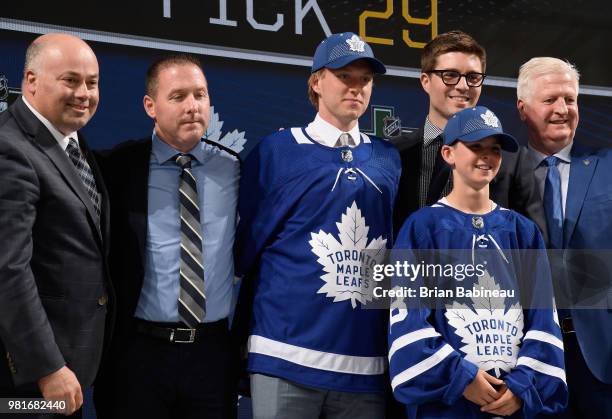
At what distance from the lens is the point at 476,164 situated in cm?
237

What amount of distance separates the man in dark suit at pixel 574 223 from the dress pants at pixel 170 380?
1169 millimetres

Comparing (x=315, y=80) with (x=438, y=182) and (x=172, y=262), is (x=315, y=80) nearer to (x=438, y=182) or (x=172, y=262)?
(x=438, y=182)

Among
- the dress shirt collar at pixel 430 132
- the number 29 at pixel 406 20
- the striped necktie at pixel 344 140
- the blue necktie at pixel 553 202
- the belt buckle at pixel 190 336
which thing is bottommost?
the belt buckle at pixel 190 336

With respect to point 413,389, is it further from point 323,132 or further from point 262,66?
point 262,66

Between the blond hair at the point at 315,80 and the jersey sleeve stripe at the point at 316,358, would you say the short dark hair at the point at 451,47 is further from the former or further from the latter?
the jersey sleeve stripe at the point at 316,358

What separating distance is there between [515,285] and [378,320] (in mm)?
417

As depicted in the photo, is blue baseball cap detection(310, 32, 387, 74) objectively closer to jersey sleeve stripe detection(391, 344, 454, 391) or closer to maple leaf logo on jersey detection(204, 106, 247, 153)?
jersey sleeve stripe detection(391, 344, 454, 391)

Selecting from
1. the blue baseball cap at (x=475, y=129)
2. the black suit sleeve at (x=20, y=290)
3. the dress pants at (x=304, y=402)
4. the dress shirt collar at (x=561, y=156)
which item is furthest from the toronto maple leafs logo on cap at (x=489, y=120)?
the black suit sleeve at (x=20, y=290)

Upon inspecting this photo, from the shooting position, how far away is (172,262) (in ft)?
7.99

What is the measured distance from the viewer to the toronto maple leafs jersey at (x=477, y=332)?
221 centimetres

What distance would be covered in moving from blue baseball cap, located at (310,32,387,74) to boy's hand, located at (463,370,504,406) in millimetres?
981

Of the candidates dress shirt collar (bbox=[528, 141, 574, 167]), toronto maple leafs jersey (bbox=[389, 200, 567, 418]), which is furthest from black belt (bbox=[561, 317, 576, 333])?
dress shirt collar (bbox=[528, 141, 574, 167])

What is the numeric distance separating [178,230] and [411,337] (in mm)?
782

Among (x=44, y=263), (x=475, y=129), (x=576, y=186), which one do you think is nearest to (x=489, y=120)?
(x=475, y=129)
